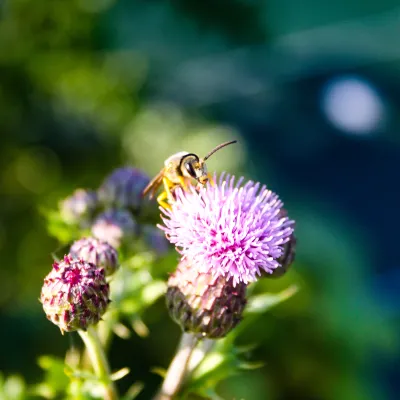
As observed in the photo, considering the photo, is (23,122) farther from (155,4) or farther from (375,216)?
(375,216)

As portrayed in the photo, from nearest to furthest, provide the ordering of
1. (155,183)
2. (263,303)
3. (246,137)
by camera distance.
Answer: (155,183), (263,303), (246,137)

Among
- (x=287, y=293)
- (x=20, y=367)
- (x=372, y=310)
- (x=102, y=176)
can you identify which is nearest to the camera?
(x=287, y=293)

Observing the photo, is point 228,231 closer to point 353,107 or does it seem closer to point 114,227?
point 114,227

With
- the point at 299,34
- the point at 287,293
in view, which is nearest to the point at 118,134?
the point at 287,293

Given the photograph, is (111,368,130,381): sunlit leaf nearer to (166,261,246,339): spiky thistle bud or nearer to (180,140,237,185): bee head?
(166,261,246,339): spiky thistle bud

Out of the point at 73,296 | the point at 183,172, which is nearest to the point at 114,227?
the point at 183,172

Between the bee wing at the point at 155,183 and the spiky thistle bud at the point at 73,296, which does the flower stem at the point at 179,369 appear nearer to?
the spiky thistle bud at the point at 73,296
